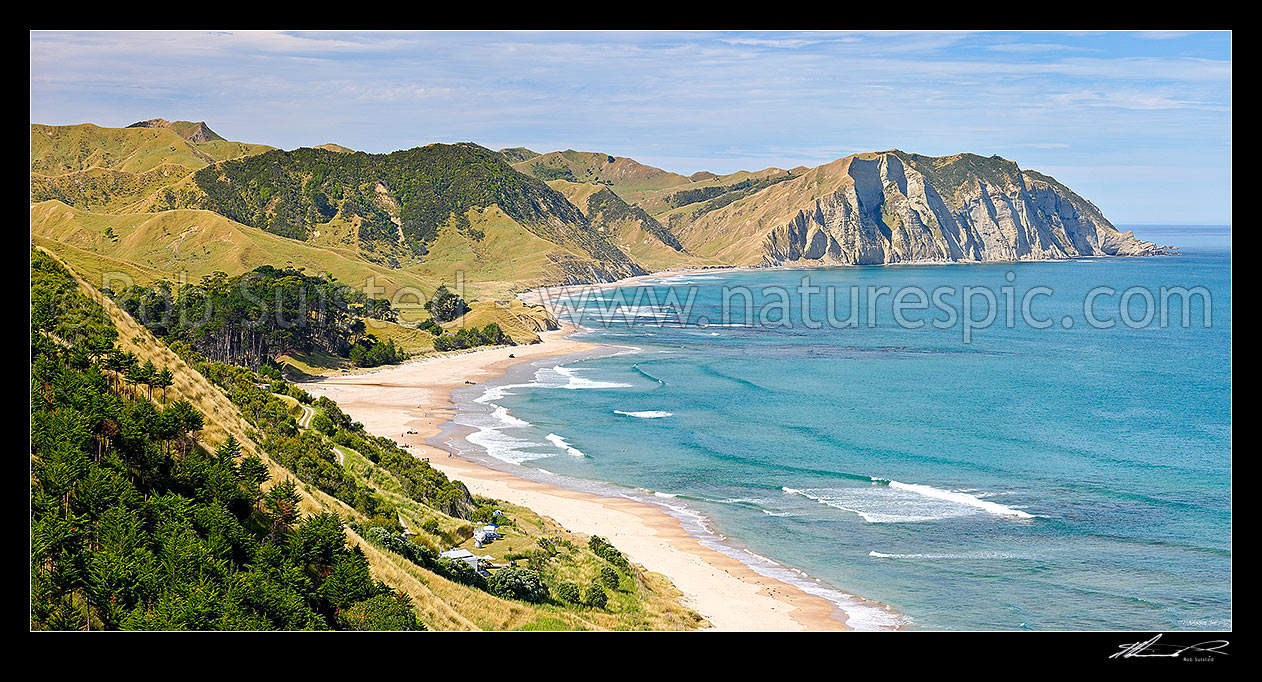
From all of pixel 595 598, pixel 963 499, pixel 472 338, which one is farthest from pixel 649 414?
pixel 472 338

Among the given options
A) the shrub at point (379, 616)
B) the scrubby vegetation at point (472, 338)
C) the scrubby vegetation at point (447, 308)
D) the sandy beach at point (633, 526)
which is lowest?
the sandy beach at point (633, 526)

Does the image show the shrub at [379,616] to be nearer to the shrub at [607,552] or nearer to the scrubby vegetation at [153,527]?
the scrubby vegetation at [153,527]

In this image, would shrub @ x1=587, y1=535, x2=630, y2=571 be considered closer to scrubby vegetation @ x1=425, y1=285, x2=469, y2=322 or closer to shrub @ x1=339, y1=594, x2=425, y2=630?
shrub @ x1=339, y1=594, x2=425, y2=630

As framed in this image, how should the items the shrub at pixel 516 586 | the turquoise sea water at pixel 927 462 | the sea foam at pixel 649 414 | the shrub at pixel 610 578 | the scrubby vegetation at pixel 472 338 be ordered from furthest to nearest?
the scrubby vegetation at pixel 472 338 → the sea foam at pixel 649 414 → the turquoise sea water at pixel 927 462 → the shrub at pixel 610 578 → the shrub at pixel 516 586

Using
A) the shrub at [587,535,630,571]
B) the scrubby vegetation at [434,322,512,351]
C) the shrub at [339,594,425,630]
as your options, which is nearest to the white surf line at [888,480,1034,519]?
the shrub at [587,535,630,571]
